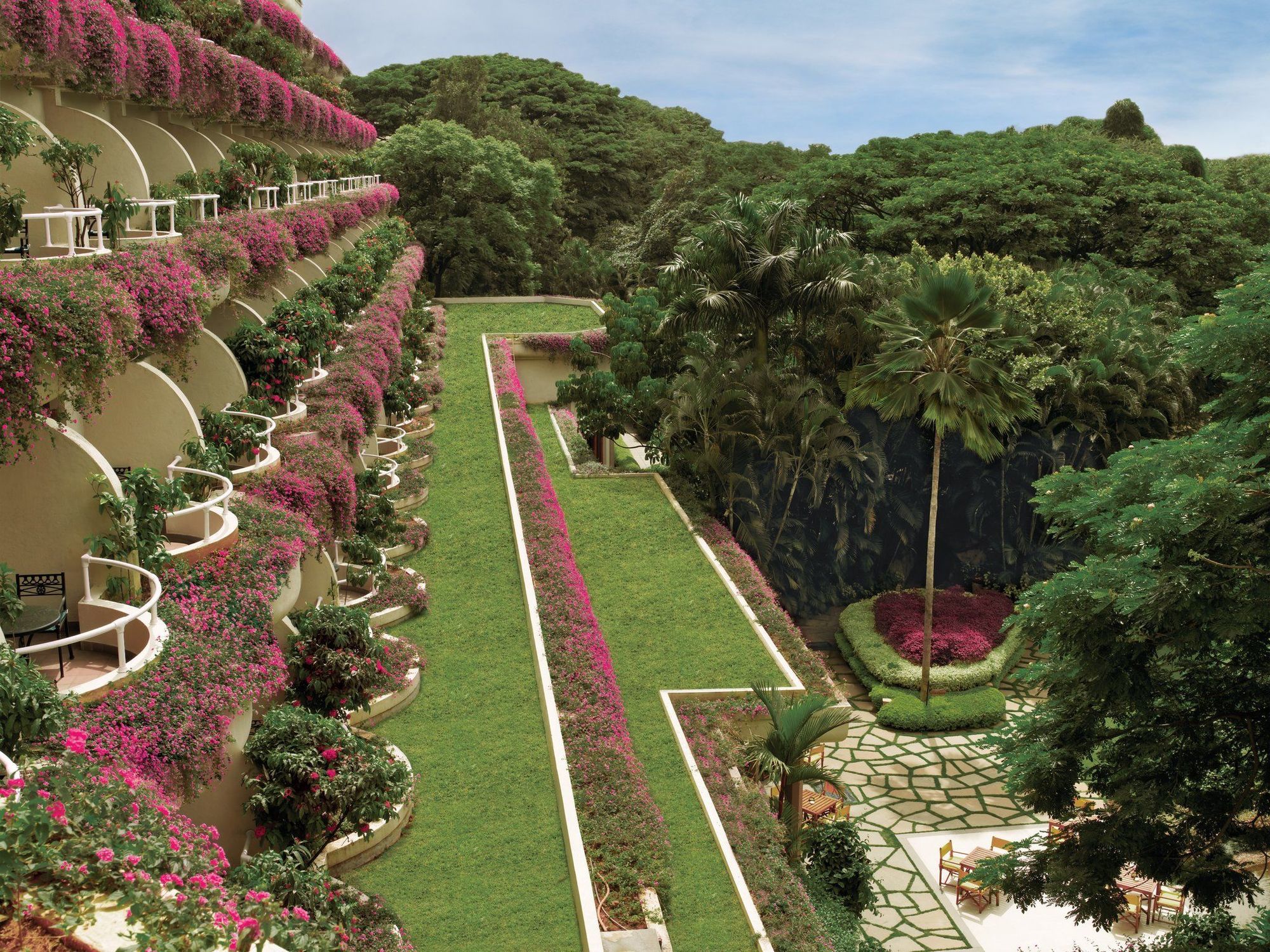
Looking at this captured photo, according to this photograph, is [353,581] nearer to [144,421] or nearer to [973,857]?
[144,421]

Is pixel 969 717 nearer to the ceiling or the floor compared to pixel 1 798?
nearer to the floor

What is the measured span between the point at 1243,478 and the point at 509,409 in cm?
2097

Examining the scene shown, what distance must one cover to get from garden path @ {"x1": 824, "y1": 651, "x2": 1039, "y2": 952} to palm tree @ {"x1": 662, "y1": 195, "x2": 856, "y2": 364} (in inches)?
343

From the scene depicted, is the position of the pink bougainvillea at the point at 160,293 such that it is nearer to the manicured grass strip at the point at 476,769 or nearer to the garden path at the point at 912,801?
the manicured grass strip at the point at 476,769

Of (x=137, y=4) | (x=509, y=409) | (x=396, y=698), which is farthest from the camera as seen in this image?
(x=509, y=409)

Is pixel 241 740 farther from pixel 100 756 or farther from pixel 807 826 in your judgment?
pixel 807 826

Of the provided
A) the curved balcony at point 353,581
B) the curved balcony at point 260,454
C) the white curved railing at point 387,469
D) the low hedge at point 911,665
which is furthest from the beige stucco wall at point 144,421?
the low hedge at point 911,665

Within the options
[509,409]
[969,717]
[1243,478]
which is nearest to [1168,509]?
[1243,478]

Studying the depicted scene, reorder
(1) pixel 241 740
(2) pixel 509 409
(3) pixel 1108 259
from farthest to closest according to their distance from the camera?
1. (3) pixel 1108 259
2. (2) pixel 509 409
3. (1) pixel 241 740

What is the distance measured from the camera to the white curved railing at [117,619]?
6.54m

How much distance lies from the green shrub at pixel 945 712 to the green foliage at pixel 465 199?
86.9ft

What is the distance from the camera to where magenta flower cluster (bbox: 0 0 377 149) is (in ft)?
38.9

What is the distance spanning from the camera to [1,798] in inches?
188

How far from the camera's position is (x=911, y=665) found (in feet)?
74.8
